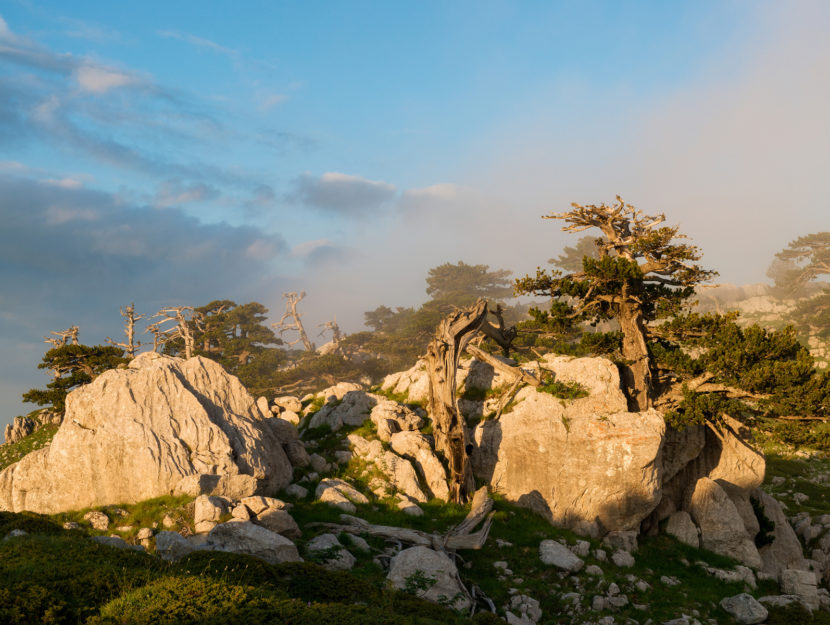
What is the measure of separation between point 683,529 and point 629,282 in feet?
42.1

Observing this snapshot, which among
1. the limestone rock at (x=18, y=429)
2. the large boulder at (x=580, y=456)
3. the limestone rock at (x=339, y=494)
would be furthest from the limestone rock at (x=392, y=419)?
the limestone rock at (x=18, y=429)

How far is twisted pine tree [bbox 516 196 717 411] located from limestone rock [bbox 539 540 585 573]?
996cm

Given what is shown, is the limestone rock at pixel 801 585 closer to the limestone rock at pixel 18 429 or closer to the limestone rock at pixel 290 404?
the limestone rock at pixel 290 404

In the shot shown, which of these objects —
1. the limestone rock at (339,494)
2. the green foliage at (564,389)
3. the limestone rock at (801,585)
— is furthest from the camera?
the green foliage at (564,389)

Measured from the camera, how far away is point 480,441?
28688mm

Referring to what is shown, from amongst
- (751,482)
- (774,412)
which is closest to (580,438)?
(774,412)

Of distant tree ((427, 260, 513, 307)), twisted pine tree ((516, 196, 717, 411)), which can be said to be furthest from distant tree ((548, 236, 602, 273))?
twisted pine tree ((516, 196, 717, 411))

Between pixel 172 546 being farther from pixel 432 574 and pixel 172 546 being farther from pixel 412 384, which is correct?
pixel 412 384

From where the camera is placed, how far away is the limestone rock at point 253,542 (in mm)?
17547

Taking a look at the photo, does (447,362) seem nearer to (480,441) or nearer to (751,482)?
(480,441)

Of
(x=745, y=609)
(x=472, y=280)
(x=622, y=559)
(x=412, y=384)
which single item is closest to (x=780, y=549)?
(x=745, y=609)

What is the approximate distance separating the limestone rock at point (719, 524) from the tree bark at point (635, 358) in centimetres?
499

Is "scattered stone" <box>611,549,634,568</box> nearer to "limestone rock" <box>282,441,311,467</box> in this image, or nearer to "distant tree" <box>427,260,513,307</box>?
"limestone rock" <box>282,441,311,467</box>

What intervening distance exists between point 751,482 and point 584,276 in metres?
14.4
